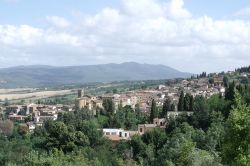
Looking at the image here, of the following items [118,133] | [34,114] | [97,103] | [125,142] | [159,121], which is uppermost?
[159,121]

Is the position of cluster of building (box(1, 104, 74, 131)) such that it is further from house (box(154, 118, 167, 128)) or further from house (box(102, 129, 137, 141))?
house (box(154, 118, 167, 128))

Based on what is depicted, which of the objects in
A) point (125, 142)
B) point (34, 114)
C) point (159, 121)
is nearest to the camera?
point (125, 142)

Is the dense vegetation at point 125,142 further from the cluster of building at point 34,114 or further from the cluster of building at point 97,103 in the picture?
the cluster of building at point 34,114

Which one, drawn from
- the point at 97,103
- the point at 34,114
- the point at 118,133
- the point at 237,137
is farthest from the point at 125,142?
the point at 34,114

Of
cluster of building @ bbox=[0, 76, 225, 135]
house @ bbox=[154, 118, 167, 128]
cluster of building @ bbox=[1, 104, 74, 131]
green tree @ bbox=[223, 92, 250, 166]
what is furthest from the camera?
cluster of building @ bbox=[0, 76, 225, 135]

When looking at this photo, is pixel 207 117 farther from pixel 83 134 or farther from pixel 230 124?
pixel 230 124

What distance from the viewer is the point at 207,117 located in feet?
206

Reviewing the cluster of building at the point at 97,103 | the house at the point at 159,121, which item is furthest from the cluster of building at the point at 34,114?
the house at the point at 159,121

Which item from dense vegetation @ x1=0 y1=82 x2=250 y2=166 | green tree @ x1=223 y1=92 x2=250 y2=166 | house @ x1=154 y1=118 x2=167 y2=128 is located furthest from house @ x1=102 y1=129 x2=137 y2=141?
green tree @ x1=223 y1=92 x2=250 y2=166

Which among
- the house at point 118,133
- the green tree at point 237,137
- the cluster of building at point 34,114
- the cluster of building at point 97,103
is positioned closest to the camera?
the green tree at point 237,137

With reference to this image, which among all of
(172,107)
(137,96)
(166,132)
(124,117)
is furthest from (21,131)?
(137,96)

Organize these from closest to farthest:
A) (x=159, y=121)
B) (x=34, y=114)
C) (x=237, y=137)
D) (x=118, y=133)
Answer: (x=237, y=137) < (x=159, y=121) < (x=118, y=133) < (x=34, y=114)

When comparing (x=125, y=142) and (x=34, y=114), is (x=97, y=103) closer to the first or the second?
(x=34, y=114)

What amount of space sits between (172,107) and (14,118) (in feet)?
156
